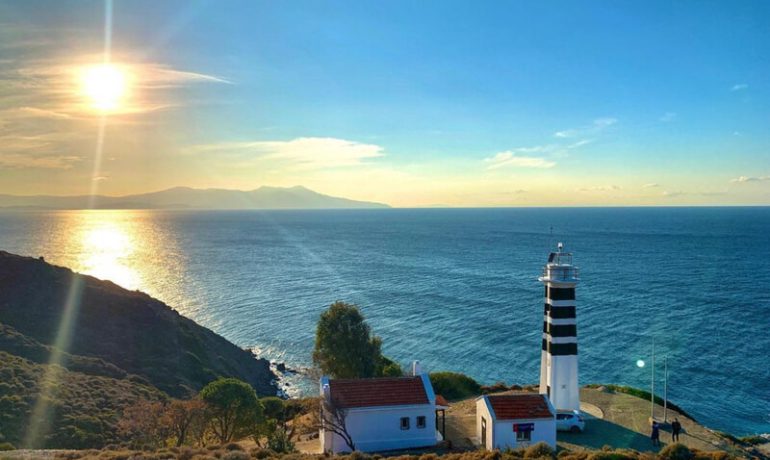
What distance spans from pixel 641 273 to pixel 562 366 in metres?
75.8

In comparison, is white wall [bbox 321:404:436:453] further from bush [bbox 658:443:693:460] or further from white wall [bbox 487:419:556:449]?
bush [bbox 658:443:693:460]

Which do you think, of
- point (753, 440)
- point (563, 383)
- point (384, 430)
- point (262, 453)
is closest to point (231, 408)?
point (262, 453)

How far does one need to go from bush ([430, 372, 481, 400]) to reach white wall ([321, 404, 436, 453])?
9.63 m

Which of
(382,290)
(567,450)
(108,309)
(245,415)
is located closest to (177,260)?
(382,290)

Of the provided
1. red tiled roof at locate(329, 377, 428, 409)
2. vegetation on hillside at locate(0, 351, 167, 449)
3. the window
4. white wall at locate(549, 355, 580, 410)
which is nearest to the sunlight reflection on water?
vegetation on hillside at locate(0, 351, 167, 449)

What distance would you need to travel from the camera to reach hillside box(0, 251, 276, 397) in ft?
138

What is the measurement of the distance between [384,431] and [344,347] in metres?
11.6

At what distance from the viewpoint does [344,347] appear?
34938mm

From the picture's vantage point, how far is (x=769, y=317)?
6041cm

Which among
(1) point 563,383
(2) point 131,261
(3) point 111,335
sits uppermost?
(1) point 563,383

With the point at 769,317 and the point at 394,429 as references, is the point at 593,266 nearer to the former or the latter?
the point at 769,317

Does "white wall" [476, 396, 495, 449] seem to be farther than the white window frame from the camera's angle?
No

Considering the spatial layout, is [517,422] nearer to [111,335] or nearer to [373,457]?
[373,457]

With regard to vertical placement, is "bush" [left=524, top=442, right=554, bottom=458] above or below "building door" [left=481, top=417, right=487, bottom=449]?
above
